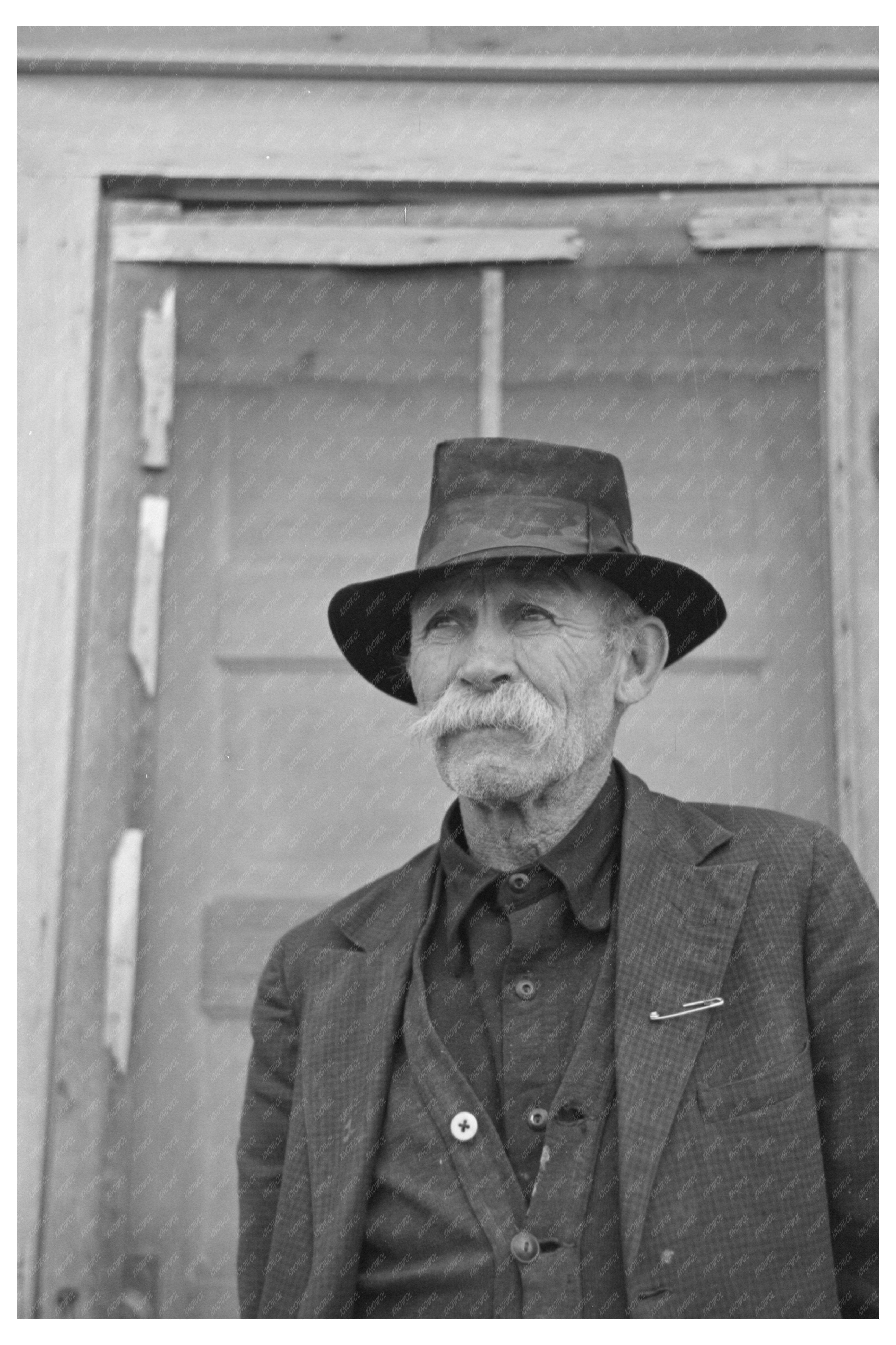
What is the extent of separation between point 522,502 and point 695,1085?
1061 mm

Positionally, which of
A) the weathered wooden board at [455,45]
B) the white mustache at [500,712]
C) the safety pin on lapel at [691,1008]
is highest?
the weathered wooden board at [455,45]

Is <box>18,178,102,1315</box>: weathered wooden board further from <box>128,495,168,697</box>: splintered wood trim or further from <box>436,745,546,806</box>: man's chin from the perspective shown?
<box>436,745,546,806</box>: man's chin

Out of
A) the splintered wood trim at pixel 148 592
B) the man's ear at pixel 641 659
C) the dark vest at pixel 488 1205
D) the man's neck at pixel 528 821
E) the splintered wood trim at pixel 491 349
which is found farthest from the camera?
→ the splintered wood trim at pixel 491 349

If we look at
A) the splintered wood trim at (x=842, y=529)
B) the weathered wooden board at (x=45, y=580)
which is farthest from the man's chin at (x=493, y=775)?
the weathered wooden board at (x=45, y=580)

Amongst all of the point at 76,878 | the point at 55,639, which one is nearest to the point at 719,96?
the point at 55,639

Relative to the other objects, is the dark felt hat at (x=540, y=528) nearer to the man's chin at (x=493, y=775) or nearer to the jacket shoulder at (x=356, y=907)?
the man's chin at (x=493, y=775)

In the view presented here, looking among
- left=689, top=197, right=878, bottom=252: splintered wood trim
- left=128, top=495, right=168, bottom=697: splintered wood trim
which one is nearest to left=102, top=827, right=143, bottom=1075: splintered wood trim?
left=128, top=495, right=168, bottom=697: splintered wood trim

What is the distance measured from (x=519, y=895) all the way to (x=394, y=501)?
4.80ft

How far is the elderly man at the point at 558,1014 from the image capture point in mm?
2113

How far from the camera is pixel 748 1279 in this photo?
208cm

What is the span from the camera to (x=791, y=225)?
3.34m

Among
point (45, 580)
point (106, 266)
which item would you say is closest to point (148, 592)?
point (45, 580)

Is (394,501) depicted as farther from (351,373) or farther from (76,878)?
(76,878)

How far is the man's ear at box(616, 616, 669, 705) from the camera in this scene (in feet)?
8.64
